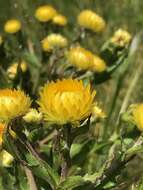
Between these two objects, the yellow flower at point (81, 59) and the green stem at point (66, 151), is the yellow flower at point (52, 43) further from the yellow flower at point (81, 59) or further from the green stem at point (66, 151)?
the green stem at point (66, 151)

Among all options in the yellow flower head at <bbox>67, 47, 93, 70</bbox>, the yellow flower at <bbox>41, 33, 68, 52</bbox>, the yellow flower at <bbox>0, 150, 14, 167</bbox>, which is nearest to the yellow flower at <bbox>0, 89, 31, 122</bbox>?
the yellow flower at <bbox>0, 150, 14, 167</bbox>

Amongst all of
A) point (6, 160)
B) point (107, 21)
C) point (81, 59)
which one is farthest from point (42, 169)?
point (107, 21)

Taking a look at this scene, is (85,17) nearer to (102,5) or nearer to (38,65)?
(38,65)

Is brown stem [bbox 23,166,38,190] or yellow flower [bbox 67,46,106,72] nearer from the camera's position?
brown stem [bbox 23,166,38,190]

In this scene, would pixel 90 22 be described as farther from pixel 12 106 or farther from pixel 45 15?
pixel 12 106

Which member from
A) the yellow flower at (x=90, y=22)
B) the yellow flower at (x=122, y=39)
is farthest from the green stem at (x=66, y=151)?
the yellow flower at (x=90, y=22)

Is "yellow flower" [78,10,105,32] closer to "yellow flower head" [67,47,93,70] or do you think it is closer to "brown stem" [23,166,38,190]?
"yellow flower head" [67,47,93,70]
